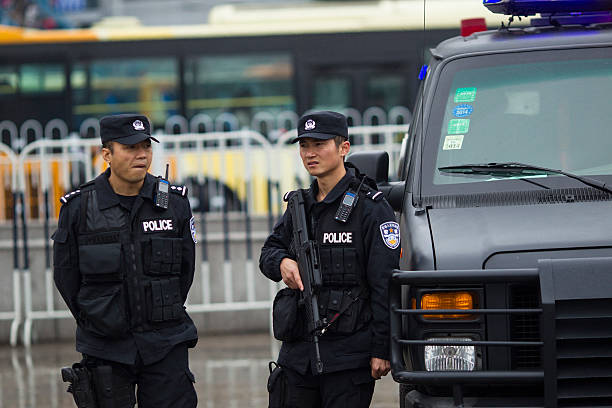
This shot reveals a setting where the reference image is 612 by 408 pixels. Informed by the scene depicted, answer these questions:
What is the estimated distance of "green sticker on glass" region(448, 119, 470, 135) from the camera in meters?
4.95

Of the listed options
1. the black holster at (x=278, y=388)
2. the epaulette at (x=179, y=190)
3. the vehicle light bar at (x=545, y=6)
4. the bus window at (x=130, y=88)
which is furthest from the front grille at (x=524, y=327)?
the bus window at (x=130, y=88)

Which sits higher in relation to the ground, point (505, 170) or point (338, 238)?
point (505, 170)

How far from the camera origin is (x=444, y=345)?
4.05 m

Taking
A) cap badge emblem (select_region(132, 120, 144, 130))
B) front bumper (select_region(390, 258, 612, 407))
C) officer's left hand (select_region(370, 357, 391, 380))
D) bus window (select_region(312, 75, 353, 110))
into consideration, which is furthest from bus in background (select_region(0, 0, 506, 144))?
front bumper (select_region(390, 258, 612, 407))

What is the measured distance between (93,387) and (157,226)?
0.76 m

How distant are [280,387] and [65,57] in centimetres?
1342

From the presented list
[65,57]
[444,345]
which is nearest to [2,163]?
[65,57]

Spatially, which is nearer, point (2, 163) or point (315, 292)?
point (315, 292)

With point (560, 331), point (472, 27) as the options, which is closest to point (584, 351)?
point (560, 331)

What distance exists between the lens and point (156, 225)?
4.76m

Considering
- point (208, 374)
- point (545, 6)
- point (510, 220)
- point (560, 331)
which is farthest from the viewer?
point (208, 374)

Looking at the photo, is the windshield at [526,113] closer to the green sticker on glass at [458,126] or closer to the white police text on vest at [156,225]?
the green sticker on glass at [458,126]

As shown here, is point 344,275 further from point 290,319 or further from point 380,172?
point 380,172

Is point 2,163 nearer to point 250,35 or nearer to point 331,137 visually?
point 250,35
